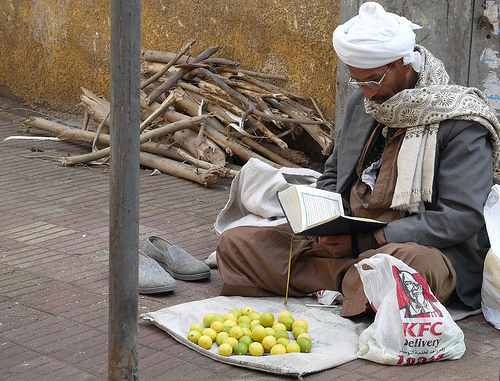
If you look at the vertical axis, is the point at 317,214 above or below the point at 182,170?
above

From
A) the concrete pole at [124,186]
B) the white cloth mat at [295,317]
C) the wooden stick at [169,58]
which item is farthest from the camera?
the wooden stick at [169,58]

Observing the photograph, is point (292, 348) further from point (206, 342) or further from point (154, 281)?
point (154, 281)

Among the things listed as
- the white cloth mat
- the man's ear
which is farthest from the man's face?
the white cloth mat

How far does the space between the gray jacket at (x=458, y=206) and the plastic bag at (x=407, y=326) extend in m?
0.36

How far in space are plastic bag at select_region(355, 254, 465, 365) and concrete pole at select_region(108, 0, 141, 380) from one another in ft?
3.60

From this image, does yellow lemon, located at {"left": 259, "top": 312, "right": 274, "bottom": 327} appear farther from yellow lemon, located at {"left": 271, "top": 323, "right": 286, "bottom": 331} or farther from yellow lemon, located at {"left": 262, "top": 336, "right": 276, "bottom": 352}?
yellow lemon, located at {"left": 262, "top": 336, "right": 276, "bottom": 352}

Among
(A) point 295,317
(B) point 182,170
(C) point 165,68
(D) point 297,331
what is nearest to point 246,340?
(D) point 297,331

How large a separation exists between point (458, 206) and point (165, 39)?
5622 millimetres

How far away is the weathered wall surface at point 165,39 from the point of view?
741 centimetres

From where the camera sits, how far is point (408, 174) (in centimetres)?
387

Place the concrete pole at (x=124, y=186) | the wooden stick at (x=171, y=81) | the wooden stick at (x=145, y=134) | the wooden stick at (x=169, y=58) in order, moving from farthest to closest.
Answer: the wooden stick at (x=169, y=58), the wooden stick at (x=171, y=81), the wooden stick at (x=145, y=134), the concrete pole at (x=124, y=186)

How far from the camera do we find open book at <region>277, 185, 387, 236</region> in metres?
3.66

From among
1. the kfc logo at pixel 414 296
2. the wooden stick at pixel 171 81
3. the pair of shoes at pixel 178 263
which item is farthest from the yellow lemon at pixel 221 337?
the wooden stick at pixel 171 81

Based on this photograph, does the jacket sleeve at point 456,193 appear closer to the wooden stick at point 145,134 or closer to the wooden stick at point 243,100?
the wooden stick at point 243,100
